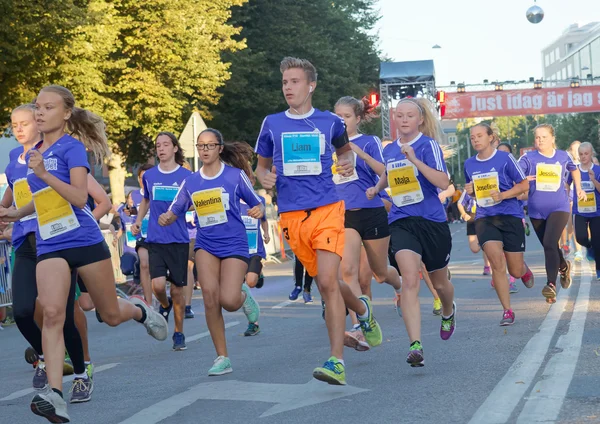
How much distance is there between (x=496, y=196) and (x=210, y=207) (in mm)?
3144

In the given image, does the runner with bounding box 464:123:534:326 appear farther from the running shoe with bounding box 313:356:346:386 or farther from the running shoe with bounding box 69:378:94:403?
the running shoe with bounding box 69:378:94:403

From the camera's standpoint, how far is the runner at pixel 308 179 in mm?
7395

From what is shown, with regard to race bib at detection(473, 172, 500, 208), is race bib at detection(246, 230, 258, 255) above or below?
below

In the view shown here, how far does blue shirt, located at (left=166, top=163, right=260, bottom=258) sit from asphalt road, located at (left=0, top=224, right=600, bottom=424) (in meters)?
0.91

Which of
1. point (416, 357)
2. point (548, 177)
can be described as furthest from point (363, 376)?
point (548, 177)

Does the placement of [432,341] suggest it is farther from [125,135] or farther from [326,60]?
[326,60]

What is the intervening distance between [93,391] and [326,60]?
38.4 m

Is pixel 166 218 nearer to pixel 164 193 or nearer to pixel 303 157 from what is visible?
pixel 164 193

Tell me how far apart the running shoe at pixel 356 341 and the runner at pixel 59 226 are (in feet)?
6.40

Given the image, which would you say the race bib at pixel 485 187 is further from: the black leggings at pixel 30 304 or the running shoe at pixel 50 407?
the running shoe at pixel 50 407

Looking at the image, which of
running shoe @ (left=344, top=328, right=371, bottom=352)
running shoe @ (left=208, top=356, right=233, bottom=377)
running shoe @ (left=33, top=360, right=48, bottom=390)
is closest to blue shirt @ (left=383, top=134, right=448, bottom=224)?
running shoe @ (left=344, top=328, right=371, bottom=352)

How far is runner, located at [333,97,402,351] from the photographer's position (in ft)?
31.4

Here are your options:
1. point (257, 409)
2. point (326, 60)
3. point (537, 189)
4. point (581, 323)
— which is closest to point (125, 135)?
point (326, 60)

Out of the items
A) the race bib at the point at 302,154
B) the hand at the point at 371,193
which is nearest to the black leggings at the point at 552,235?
the hand at the point at 371,193
